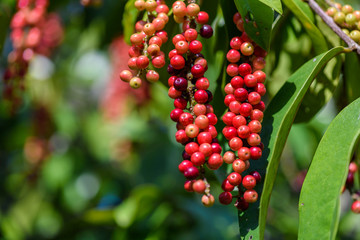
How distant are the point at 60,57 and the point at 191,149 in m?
2.61

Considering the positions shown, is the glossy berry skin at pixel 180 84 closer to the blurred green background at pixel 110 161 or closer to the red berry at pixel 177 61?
the red berry at pixel 177 61

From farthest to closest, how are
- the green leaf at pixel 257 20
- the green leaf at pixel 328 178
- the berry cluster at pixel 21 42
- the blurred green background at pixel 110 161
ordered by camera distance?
the blurred green background at pixel 110 161, the berry cluster at pixel 21 42, the green leaf at pixel 257 20, the green leaf at pixel 328 178

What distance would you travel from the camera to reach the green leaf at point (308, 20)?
782 mm

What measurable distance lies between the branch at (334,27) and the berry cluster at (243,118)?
17 centimetres

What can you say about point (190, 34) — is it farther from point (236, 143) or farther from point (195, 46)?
point (236, 143)

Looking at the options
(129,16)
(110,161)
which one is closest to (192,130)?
(129,16)

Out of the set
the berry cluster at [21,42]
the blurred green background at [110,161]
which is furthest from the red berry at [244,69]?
the berry cluster at [21,42]

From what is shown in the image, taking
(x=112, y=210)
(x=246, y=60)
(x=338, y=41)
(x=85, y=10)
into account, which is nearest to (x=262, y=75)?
(x=246, y=60)

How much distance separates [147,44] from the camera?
2.46 ft

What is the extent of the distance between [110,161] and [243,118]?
7.66ft

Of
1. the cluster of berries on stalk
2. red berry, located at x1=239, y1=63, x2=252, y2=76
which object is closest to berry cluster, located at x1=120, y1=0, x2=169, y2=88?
red berry, located at x1=239, y1=63, x2=252, y2=76

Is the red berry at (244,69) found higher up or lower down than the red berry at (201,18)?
lower down

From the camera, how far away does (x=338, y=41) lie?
908mm

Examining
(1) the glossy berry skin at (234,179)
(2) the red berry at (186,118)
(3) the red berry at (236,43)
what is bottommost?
(1) the glossy berry skin at (234,179)
